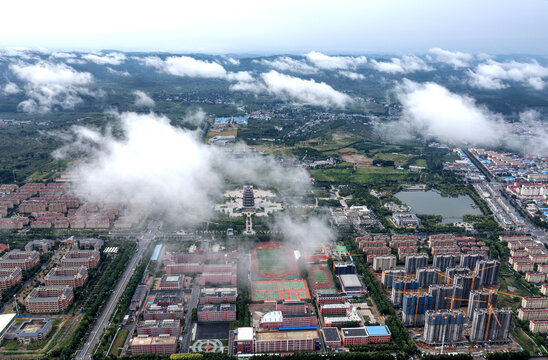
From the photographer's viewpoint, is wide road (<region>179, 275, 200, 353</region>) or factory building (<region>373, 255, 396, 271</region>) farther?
factory building (<region>373, 255, 396, 271</region>)

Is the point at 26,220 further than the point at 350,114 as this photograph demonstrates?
No

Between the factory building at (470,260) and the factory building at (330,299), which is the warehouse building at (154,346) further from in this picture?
the factory building at (470,260)

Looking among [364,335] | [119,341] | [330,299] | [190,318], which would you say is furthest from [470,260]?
[119,341]

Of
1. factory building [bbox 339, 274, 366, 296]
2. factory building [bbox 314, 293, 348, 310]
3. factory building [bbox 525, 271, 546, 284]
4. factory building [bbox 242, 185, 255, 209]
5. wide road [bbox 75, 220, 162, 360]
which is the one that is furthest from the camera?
factory building [bbox 242, 185, 255, 209]

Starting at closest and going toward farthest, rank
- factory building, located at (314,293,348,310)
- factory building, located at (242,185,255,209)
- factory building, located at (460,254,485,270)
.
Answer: factory building, located at (314,293,348,310) < factory building, located at (460,254,485,270) < factory building, located at (242,185,255,209)

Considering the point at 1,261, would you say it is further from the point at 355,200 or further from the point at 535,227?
the point at 535,227

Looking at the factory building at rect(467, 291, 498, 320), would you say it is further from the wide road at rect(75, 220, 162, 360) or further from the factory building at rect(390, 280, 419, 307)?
the wide road at rect(75, 220, 162, 360)

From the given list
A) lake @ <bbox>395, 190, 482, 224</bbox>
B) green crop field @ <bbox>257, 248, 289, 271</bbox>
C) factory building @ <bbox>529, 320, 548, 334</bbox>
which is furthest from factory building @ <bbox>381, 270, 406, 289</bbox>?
lake @ <bbox>395, 190, 482, 224</bbox>

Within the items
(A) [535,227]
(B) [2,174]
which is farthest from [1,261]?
(A) [535,227]
